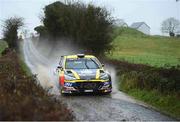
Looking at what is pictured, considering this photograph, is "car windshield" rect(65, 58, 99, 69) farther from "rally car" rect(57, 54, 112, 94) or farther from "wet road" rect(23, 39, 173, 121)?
"wet road" rect(23, 39, 173, 121)

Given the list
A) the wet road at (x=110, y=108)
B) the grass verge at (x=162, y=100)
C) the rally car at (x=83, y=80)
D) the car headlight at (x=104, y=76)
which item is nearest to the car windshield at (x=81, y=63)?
the rally car at (x=83, y=80)

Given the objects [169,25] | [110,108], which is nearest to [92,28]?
[110,108]

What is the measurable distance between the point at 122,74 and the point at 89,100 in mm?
6307

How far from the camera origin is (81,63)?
18.9 meters

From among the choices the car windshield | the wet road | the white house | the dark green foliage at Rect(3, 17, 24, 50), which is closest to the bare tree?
the white house

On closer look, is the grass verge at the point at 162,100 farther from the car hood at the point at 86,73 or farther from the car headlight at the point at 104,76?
the car hood at the point at 86,73

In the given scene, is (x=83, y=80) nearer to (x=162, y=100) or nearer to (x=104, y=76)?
(x=104, y=76)

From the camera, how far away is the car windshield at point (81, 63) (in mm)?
18573

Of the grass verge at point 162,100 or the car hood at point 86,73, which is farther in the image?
the car hood at point 86,73

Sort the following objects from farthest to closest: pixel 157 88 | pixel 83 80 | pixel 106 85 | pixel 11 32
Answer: pixel 11 32
pixel 106 85
pixel 83 80
pixel 157 88

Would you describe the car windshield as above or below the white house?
below

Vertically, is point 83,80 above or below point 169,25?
below

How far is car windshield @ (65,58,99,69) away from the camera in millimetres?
18573

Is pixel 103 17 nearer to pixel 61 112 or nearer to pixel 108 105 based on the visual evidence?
pixel 108 105
